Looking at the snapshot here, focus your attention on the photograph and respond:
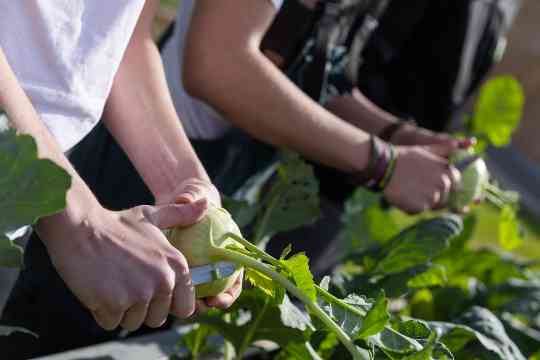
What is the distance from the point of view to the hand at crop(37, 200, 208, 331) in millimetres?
887

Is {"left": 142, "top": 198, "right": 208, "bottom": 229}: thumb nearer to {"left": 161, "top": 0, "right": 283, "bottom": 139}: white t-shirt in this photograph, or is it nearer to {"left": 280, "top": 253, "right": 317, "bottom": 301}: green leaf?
{"left": 280, "top": 253, "right": 317, "bottom": 301}: green leaf

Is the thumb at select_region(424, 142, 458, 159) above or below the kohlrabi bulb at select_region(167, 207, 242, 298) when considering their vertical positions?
below

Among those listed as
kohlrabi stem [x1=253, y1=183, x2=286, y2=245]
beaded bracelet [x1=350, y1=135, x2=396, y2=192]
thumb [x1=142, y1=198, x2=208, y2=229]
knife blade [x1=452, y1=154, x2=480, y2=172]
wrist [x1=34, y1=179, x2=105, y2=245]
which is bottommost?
kohlrabi stem [x1=253, y1=183, x2=286, y2=245]

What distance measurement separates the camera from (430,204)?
69.2 inches

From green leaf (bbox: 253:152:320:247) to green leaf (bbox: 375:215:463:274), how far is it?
0.17 m

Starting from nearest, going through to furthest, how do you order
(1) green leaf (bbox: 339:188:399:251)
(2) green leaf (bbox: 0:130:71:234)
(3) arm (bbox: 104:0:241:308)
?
(2) green leaf (bbox: 0:130:71:234) → (3) arm (bbox: 104:0:241:308) → (1) green leaf (bbox: 339:188:399:251)

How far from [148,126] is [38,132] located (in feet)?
0.95

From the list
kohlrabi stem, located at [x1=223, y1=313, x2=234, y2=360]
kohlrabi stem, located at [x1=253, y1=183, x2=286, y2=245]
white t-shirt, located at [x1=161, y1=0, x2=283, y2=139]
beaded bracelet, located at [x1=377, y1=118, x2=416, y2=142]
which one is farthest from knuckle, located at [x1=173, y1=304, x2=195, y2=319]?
beaded bracelet, located at [x1=377, y1=118, x2=416, y2=142]

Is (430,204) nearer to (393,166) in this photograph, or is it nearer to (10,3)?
(393,166)

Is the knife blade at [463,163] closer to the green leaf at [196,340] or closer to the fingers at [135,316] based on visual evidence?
the green leaf at [196,340]

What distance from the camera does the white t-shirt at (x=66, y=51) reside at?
100 centimetres

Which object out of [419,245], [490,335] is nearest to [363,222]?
[419,245]

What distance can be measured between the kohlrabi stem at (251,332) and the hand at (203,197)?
0.30 m

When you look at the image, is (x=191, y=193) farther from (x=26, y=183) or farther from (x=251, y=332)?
(x=251, y=332)
